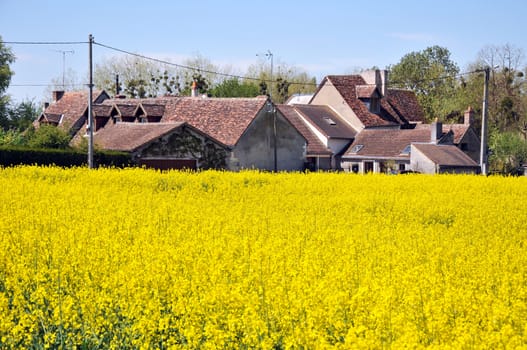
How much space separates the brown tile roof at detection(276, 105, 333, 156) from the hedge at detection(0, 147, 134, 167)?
1636 cm

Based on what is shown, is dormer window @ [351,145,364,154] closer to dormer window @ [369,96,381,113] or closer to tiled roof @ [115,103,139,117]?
dormer window @ [369,96,381,113]

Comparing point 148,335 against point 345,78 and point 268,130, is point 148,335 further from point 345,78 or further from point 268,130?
point 345,78

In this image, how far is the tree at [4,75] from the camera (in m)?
62.5

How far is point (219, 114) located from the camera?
1780 inches

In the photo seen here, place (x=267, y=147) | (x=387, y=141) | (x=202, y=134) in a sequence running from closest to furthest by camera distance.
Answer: (x=202, y=134)
(x=267, y=147)
(x=387, y=141)

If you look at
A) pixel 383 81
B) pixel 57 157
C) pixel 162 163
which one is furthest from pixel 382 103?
pixel 57 157

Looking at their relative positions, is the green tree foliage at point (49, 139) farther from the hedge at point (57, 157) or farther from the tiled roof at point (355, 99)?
the tiled roof at point (355, 99)

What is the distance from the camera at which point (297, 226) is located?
14039 millimetres

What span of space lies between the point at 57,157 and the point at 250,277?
27858 millimetres

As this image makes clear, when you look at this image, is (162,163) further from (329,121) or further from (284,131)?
(329,121)

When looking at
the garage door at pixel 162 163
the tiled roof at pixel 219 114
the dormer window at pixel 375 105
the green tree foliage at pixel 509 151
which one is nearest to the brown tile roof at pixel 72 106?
the tiled roof at pixel 219 114

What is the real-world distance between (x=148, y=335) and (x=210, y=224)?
20.3ft

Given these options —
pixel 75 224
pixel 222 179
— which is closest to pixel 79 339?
pixel 75 224

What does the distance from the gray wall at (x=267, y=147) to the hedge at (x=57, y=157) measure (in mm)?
6519
